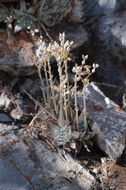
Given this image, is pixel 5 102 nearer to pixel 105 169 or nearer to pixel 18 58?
pixel 18 58

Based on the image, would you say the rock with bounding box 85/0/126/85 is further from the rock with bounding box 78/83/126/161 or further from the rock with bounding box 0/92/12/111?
the rock with bounding box 0/92/12/111

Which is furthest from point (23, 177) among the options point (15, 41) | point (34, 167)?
point (15, 41)

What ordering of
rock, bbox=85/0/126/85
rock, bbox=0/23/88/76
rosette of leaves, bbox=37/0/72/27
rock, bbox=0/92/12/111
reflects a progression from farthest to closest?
1. rock, bbox=85/0/126/85
2. rosette of leaves, bbox=37/0/72/27
3. rock, bbox=0/23/88/76
4. rock, bbox=0/92/12/111

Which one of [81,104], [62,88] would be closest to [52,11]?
[81,104]

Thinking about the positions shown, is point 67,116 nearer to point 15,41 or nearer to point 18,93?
point 18,93

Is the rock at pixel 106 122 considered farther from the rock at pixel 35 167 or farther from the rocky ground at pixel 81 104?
the rock at pixel 35 167

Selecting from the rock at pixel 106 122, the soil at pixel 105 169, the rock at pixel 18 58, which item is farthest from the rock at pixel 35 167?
the rock at pixel 18 58

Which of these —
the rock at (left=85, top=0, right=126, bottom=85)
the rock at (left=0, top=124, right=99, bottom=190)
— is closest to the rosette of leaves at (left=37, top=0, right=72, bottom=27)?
the rock at (left=85, top=0, right=126, bottom=85)

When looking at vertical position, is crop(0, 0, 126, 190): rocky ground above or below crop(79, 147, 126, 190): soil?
above
